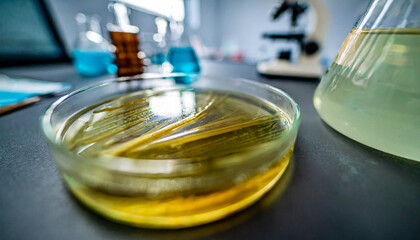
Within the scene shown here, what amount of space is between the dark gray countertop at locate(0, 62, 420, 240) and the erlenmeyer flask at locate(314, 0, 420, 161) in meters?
0.03

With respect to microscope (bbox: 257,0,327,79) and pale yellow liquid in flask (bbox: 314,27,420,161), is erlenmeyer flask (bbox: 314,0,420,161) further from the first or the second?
microscope (bbox: 257,0,327,79)

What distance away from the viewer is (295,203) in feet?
0.55

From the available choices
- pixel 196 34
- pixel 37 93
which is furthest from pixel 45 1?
pixel 196 34

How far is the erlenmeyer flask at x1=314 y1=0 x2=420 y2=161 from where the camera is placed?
0.21 m

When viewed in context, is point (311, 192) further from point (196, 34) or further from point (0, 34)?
point (196, 34)

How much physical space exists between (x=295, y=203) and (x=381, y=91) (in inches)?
7.0

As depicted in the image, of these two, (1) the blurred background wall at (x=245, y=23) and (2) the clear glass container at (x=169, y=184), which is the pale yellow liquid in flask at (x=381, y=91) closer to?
(2) the clear glass container at (x=169, y=184)

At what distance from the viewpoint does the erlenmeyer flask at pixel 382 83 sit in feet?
0.69

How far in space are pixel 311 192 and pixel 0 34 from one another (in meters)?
1.01

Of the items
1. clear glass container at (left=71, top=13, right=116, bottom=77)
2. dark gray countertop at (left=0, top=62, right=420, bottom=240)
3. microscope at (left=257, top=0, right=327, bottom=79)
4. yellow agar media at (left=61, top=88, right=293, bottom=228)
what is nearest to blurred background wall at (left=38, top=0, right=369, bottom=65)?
clear glass container at (left=71, top=13, right=116, bottom=77)

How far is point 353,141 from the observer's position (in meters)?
0.26

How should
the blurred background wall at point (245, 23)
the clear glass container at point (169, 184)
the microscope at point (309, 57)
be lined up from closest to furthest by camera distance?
the clear glass container at point (169, 184), the microscope at point (309, 57), the blurred background wall at point (245, 23)

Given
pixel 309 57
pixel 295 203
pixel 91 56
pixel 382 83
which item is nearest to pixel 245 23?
pixel 309 57

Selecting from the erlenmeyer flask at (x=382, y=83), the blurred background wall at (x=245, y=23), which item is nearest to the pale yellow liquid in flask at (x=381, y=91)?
the erlenmeyer flask at (x=382, y=83)
